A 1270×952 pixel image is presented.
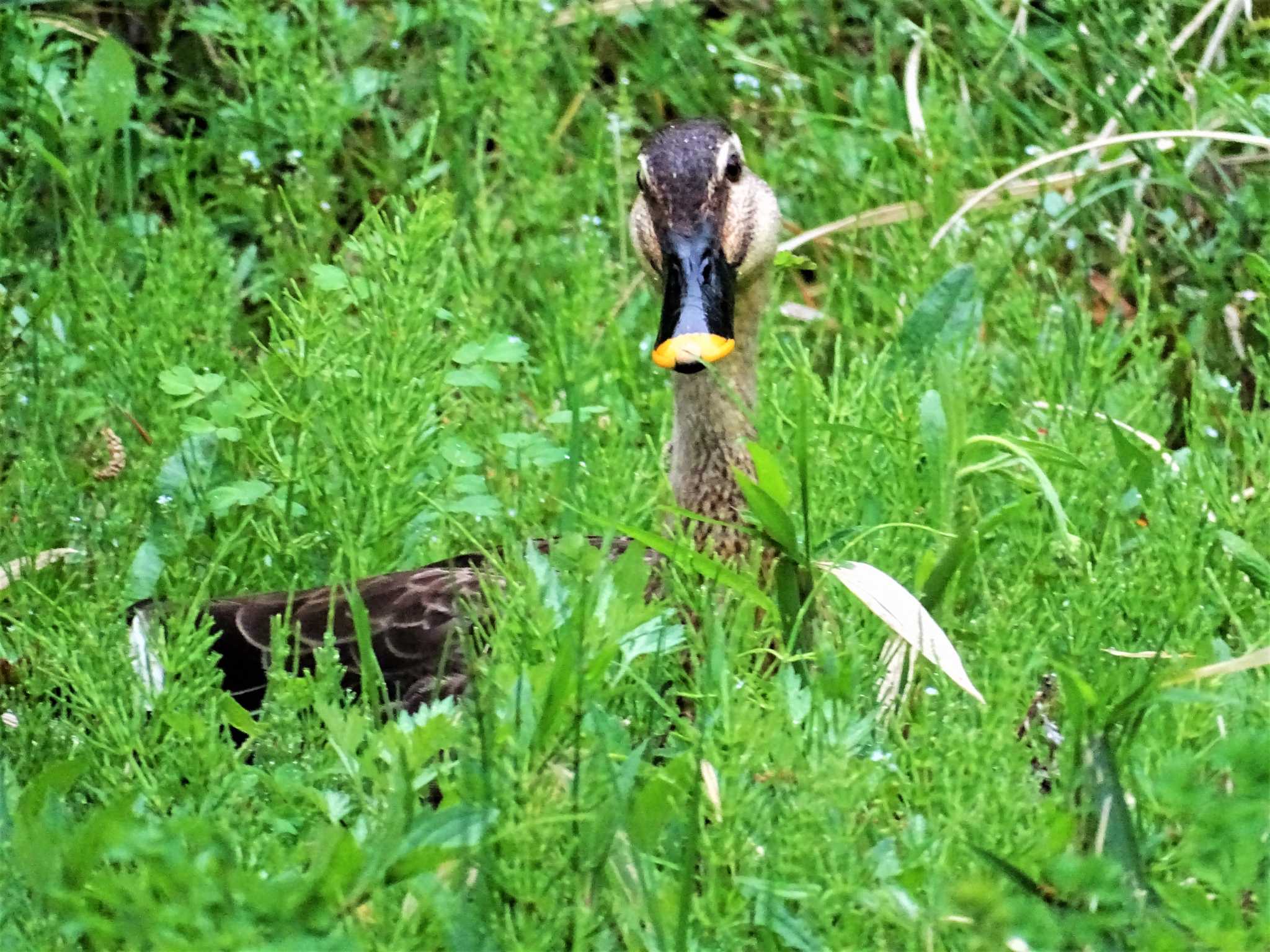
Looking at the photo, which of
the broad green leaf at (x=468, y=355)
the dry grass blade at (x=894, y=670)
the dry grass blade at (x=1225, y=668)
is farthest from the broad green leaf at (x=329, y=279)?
the dry grass blade at (x=1225, y=668)

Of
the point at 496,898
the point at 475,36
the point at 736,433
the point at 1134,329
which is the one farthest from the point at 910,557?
the point at 475,36

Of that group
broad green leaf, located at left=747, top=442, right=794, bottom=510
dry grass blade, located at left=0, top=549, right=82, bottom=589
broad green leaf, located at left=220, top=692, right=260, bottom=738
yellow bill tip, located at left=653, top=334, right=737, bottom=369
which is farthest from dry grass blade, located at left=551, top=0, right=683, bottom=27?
broad green leaf, located at left=220, top=692, right=260, bottom=738

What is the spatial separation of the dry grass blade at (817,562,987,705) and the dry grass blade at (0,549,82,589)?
4.28ft

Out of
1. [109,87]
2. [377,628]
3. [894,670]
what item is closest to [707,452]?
[377,628]

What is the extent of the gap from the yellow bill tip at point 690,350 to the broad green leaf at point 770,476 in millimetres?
392

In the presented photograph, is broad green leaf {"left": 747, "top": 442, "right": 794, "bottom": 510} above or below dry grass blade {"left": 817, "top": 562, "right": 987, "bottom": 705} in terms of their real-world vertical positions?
above

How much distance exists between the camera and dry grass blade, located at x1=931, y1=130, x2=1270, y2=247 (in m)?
4.08

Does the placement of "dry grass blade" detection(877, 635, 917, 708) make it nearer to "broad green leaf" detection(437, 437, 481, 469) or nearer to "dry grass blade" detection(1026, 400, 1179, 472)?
"dry grass blade" detection(1026, 400, 1179, 472)

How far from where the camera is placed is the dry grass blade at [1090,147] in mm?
4082

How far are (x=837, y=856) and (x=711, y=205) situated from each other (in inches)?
64.0

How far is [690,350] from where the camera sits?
10.8 ft

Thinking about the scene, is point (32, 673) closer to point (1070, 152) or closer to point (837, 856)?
point (837, 856)

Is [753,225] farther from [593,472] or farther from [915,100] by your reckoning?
[915,100]

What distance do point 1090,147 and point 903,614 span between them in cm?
174
